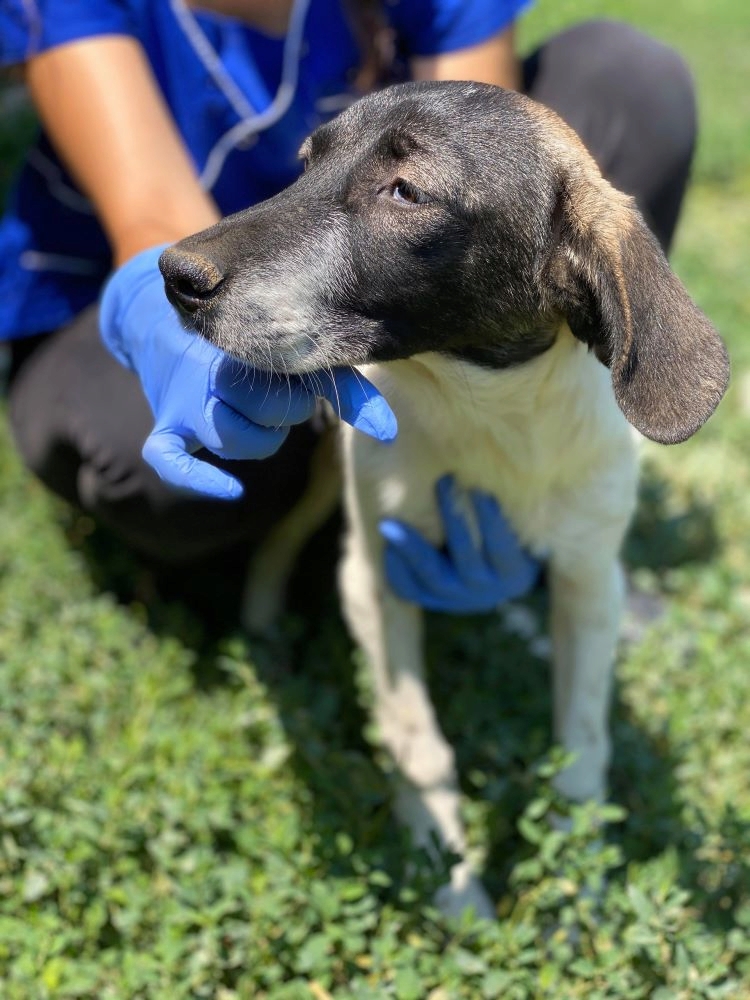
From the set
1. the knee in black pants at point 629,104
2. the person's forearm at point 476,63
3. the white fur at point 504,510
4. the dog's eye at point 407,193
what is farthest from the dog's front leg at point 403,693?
the knee in black pants at point 629,104

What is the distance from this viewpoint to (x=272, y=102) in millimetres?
2977

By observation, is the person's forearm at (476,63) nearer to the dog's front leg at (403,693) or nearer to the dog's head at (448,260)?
the dog's head at (448,260)

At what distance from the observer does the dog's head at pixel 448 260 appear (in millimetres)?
1797

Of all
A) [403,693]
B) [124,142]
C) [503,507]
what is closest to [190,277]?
[503,507]

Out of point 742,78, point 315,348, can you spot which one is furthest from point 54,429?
point 742,78

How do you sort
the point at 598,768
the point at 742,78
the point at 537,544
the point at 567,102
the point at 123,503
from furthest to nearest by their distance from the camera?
the point at 742,78 < the point at 567,102 < the point at 123,503 < the point at 598,768 < the point at 537,544

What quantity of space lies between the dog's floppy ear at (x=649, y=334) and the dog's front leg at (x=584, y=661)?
2.11 feet

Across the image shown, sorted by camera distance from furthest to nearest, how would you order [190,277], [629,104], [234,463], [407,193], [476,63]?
[629,104] → [476,63] → [234,463] → [407,193] → [190,277]

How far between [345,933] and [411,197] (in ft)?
A: 4.49

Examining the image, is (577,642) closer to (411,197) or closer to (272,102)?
(411,197)

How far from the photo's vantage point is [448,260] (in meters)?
1.91

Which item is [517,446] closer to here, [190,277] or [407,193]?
[407,193]

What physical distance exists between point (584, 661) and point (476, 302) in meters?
0.93

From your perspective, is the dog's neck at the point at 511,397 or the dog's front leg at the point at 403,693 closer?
the dog's neck at the point at 511,397
